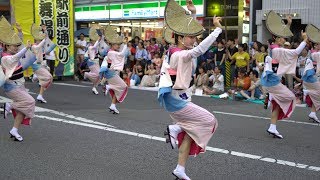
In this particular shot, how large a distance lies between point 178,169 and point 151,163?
3.23ft

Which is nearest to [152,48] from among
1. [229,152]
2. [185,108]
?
[229,152]

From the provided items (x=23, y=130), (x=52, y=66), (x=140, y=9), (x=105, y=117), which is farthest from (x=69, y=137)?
(x=140, y=9)

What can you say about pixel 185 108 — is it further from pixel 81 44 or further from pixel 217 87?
pixel 81 44

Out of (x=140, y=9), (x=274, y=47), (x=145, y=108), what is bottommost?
(x=145, y=108)

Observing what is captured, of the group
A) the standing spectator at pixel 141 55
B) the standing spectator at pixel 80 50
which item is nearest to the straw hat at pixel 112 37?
the standing spectator at pixel 141 55

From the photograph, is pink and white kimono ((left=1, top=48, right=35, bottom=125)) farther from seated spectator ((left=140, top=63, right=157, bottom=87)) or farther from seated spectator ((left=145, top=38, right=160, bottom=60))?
seated spectator ((left=145, top=38, right=160, bottom=60))

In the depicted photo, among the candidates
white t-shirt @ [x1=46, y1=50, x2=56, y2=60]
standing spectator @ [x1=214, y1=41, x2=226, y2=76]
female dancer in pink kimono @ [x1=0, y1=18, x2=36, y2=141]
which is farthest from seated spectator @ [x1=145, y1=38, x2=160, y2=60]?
female dancer in pink kimono @ [x1=0, y1=18, x2=36, y2=141]

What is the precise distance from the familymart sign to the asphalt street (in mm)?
11933

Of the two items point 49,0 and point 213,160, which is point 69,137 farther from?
point 49,0

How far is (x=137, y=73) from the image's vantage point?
1661cm

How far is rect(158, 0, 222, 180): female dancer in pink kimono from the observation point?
4812 mm

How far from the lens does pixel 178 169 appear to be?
479cm

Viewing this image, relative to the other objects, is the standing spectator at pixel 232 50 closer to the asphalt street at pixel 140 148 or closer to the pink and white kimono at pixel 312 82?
the asphalt street at pixel 140 148

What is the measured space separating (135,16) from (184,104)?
19.9 metres
